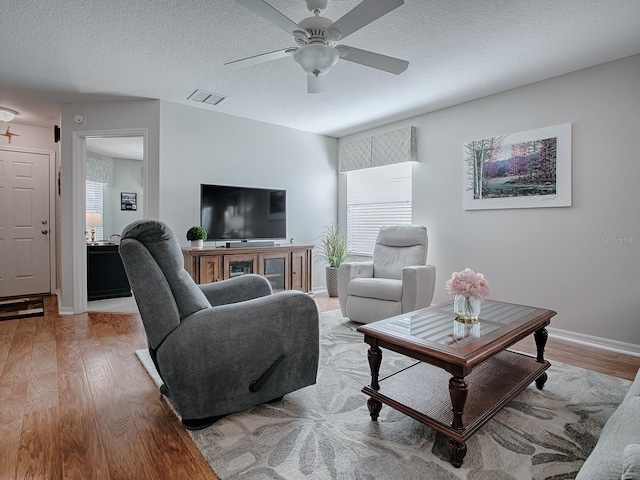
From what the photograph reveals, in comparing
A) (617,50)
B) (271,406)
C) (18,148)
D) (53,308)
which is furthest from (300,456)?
(18,148)

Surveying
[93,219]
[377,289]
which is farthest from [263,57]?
[93,219]

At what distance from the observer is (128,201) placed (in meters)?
6.36

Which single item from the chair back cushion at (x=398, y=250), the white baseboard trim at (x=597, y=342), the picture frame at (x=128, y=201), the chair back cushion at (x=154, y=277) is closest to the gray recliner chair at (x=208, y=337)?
the chair back cushion at (x=154, y=277)

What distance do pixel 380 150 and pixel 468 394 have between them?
139 inches

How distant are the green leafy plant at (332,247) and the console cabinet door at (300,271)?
43 cm

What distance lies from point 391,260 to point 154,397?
262cm

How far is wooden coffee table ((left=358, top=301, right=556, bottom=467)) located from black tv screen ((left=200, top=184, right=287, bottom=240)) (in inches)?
106

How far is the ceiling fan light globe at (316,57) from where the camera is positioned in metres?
1.93

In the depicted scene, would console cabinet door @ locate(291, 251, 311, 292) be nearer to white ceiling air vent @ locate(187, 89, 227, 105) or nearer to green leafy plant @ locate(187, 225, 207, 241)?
green leafy plant @ locate(187, 225, 207, 241)

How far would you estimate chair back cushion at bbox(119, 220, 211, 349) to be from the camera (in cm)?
155

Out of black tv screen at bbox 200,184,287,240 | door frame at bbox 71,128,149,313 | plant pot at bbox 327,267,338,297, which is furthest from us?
plant pot at bbox 327,267,338,297

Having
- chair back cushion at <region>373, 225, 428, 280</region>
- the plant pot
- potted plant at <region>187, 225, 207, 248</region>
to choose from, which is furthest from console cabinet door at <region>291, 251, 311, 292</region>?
potted plant at <region>187, 225, 207, 248</region>

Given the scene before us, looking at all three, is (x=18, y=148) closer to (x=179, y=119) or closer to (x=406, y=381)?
(x=179, y=119)

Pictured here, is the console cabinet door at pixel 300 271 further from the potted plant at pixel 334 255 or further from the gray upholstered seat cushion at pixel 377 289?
the gray upholstered seat cushion at pixel 377 289
